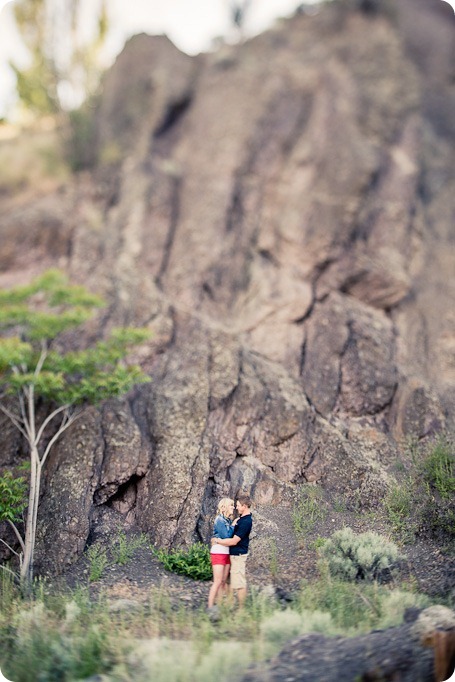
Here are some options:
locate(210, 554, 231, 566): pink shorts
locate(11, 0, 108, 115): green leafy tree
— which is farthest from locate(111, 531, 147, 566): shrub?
locate(11, 0, 108, 115): green leafy tree

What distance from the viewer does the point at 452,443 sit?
11.3 m

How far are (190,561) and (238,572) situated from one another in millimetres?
1532

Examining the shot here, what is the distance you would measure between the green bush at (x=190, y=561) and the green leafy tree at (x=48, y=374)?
2297 millimetres

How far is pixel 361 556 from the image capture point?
9.20 metres

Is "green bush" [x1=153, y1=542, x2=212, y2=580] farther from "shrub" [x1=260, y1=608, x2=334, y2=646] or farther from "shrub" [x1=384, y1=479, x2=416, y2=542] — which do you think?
"shrub" [x1=384, y1=479, x2=416, y2=542]

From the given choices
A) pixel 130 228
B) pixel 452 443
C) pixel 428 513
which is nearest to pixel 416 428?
pixel 452 443

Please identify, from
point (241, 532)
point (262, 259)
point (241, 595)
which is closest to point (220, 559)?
point (241, 532)

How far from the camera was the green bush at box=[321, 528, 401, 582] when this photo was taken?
29.9 ft

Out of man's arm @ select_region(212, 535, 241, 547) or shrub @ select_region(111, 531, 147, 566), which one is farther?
shrub @ select_region(111, 531, 147, 566)

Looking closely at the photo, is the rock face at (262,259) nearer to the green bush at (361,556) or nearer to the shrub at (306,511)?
the shrub at (306,511)

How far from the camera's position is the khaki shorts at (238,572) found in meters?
8.27

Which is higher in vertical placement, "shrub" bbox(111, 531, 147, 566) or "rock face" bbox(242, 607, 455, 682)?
"shrub" bbox(111, 531, 147, 566)

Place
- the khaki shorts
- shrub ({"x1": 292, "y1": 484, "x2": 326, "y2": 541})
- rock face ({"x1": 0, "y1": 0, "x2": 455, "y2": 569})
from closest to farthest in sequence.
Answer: the khaki shorts < shrub ({"x1": 292, "y1": 484, "x2": 326, "y2": 541}) < rock face ({"x1": 0, "y1": 0, "x2": 455, "y2": 569})

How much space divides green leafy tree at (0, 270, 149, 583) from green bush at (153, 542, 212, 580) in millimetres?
2297
